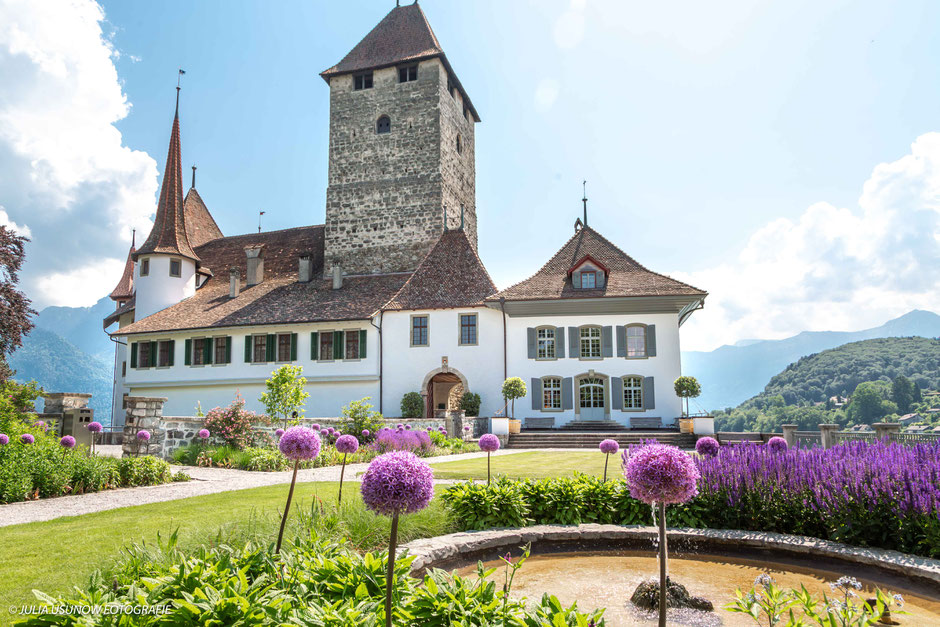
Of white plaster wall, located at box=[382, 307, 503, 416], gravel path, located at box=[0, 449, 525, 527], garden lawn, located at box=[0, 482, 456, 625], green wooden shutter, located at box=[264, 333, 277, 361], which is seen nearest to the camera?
garden lawn, located at box=[0, 482, 456, 625]

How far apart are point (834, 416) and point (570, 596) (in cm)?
5954

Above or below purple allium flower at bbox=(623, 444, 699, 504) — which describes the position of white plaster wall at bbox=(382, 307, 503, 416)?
above

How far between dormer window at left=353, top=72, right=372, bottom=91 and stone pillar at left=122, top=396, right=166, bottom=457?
2481 cm

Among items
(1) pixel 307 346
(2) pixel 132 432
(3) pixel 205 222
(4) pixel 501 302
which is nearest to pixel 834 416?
(4) pixel 501 302

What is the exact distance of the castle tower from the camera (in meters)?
32.8

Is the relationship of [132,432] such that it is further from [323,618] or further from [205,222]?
[205,222]

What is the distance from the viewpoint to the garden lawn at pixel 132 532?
187 inches

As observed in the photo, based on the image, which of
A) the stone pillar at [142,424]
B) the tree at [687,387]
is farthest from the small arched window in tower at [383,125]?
the stone pillar at [142,424]

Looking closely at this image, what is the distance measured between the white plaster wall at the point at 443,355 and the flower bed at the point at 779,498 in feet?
66.8

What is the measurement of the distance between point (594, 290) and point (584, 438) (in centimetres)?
690

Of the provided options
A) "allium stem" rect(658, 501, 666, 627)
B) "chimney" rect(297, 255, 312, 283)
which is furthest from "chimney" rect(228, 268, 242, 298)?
"allium stem" rect(658, 501, 666, 627)

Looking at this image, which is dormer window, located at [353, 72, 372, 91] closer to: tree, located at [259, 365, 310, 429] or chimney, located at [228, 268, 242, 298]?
chimney, located at [228, 268, 242, 298]

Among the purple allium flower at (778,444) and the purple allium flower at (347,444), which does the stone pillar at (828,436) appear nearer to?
the purple allium flower at (778,444)

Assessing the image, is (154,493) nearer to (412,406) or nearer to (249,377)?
(412,406)
